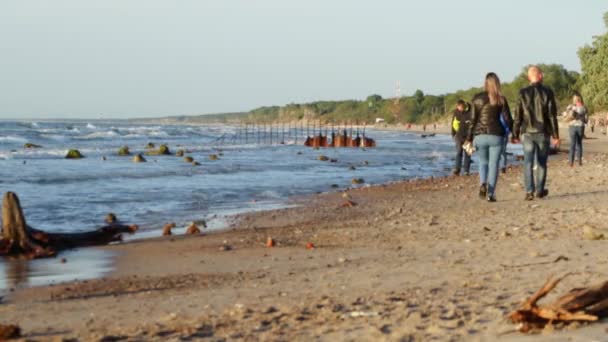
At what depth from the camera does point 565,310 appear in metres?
5.03

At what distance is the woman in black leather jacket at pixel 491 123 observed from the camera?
40.2ft

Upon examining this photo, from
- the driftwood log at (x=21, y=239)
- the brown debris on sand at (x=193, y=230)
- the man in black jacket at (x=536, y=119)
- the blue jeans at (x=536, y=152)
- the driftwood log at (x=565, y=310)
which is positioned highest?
the man in black jacket at (x=536, y=119)

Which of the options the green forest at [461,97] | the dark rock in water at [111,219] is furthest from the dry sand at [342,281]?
the green forest at [461,97]

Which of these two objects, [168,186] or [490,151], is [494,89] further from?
[168,186]

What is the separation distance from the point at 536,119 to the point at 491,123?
0.64m

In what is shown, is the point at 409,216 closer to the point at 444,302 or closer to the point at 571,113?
the point at 444,302

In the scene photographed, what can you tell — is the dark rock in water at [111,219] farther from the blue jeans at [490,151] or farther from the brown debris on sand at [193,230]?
the blue jeans at [490,151]

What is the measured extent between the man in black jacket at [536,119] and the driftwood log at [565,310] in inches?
283

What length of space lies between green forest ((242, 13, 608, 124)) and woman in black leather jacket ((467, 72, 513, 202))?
9.52 meters

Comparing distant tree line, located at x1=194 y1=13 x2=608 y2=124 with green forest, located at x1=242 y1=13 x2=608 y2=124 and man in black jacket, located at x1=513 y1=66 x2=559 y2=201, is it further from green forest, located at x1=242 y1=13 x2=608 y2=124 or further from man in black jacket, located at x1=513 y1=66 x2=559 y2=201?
man in black jacket, located at x1=513 y1=66 x2=559 y2=201

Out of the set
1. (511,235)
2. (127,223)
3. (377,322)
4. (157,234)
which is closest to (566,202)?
(511,235)

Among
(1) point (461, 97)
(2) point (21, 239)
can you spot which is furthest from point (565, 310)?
(1) point (461, 97)

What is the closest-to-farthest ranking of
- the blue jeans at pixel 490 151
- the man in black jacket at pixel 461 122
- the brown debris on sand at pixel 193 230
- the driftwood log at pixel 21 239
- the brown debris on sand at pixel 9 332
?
1. the brown debris on sand at pixel 9 332
2. the driftwood log at pixel 21 239
3. the brown debris on sand at pixel 193 230
4. the blue jeans at pixel 490 151
5. the man in black jacket at pixel 461 122

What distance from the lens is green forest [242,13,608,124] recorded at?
→ 48906mm
